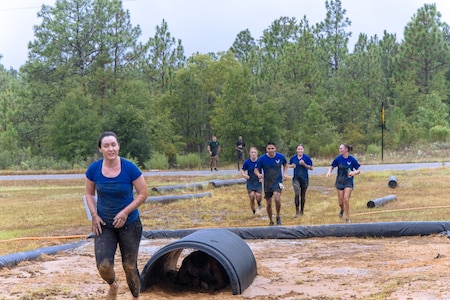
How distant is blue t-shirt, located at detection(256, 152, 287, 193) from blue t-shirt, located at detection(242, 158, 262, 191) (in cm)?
138

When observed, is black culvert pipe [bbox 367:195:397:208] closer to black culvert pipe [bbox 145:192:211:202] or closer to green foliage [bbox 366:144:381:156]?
black culvert pipe [bbox 145:192:211:202]

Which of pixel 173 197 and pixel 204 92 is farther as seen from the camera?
pixel 204 92

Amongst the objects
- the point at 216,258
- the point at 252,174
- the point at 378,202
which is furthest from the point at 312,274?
the point at 378,202

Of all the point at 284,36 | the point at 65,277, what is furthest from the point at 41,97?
the point at 65,277

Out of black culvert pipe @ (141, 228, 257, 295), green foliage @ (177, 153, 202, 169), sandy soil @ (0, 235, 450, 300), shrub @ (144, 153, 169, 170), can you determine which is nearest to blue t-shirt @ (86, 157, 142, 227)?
black culvert pipe @ (141, 228, 257, 295)

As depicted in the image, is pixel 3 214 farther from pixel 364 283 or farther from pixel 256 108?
pixel 256 108

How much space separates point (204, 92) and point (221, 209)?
32.0 m

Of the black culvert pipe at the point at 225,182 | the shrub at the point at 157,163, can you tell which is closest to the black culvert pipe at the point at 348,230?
the black culvert pipe at the point at 225,182

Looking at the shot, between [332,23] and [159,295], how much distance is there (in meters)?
51.2

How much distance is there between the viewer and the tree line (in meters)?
40.4

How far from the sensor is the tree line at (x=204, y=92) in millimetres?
40406

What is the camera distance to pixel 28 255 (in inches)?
391

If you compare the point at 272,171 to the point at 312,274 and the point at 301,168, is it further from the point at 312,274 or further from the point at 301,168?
the point at 312,274

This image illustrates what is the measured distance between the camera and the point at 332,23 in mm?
55625
